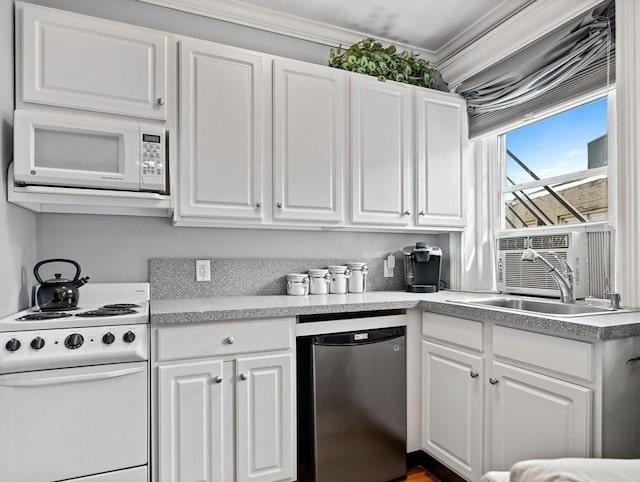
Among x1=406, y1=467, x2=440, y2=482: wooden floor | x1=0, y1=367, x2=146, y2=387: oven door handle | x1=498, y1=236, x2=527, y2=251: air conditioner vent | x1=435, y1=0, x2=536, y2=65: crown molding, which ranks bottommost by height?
x1=406, y1=467, x2=440, y2=482: wooden floor

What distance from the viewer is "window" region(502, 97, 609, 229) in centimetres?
218

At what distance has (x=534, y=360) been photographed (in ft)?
5.47

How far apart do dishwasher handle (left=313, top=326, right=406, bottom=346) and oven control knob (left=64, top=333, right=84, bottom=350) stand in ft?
3.24

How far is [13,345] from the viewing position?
1476 mm

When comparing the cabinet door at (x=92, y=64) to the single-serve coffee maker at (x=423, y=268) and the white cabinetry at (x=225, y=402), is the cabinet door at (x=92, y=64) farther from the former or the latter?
the single-serve coffee maker at (x=423, y=268)

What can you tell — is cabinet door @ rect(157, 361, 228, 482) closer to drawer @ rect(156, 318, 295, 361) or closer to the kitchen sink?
drawer @ rect(156, 318, 295, 361)

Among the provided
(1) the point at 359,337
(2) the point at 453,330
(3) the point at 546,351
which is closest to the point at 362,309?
(1) the point at 359,337

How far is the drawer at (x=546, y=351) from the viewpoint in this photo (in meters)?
1.48

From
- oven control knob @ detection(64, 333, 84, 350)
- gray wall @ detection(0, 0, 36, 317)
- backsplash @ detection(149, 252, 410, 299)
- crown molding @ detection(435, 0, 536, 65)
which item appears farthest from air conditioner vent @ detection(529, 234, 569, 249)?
gray wall @ detection(0, 0, 36, 317)

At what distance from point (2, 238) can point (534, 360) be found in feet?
7.11

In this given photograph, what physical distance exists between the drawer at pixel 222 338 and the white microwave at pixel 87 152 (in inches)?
27.4

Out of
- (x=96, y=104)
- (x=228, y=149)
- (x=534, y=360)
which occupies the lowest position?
(x=534, y=360)

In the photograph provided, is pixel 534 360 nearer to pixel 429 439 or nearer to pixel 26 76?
pixel 429 439

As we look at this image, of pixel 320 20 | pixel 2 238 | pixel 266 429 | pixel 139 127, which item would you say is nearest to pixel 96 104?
pixel 139 127
